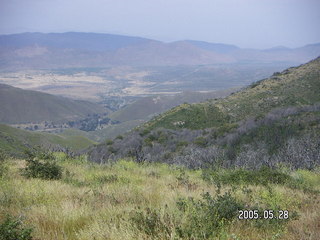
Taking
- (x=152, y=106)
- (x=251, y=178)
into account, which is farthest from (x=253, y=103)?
(x=152, y=106)

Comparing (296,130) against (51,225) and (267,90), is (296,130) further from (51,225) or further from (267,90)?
(51,225)

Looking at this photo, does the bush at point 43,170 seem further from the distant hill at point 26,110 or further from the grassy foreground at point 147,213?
the distant hill at point 26,110

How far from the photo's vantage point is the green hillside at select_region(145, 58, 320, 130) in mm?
43750

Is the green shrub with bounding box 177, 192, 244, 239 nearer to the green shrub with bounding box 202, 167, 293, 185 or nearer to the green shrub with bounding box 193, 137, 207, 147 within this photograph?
the green shrub with bounding box 202, 167, 293, 185

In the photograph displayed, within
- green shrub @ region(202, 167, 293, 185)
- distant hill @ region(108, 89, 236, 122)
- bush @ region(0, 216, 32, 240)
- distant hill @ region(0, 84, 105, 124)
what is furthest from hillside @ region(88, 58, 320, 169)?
distant hill @ region(0, 84, 105, 124)

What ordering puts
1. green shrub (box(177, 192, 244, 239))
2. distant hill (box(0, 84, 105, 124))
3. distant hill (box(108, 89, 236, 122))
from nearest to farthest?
green shrub (box(177, 192, 244, 239)) < distant hill (box(0, 84, 105, 124)) < distant hill (box(108, 89, 236, 122))

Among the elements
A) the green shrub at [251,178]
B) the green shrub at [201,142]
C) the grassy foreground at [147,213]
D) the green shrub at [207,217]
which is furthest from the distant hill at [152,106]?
the green shrub at [207,217]

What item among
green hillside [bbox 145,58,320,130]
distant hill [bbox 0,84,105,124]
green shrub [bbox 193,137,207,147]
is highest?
green hillside [bbox 145,58,320,130]

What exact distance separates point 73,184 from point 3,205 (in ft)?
6.84

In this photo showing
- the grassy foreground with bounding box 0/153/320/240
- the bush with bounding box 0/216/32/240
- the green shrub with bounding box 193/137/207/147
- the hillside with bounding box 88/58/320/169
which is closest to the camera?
the bush with bounding box 0/216/32/240

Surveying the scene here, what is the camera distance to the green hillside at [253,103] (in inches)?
1722

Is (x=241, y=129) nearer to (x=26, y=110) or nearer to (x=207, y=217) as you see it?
(x=207, y=217)

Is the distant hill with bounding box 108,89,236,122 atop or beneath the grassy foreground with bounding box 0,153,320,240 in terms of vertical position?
beneath

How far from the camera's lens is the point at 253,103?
153 ft
